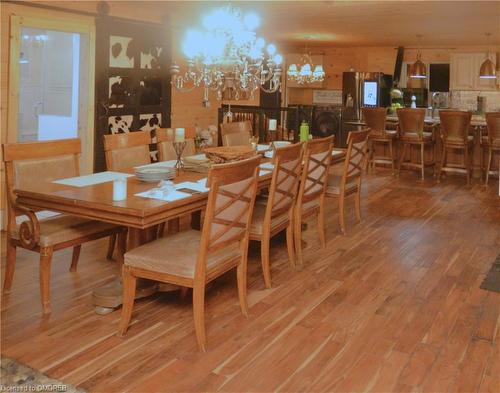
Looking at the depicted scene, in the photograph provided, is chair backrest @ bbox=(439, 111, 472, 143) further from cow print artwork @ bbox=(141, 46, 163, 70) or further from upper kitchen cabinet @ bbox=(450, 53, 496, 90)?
cow print artwork @ bbox=(141, 46, 163, 70)

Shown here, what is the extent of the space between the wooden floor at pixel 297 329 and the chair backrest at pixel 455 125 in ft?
11.3

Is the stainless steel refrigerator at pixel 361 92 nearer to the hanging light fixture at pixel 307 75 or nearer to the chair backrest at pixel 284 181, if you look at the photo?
the hanging light fixture at pixel 307 75

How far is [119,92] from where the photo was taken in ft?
20.5

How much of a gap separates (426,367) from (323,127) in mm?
9631

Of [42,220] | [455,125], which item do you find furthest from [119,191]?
[455,125]

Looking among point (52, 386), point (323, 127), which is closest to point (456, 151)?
point (323, 127)

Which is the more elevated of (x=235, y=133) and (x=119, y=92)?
(x=119, y=92)

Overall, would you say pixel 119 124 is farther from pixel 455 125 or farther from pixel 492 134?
pixel 492 134

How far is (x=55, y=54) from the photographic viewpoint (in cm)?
770

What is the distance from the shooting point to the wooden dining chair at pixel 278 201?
11.9 feet

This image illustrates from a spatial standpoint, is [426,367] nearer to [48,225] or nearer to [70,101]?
[48,225]

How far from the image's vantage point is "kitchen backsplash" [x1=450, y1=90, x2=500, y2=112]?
Answer: 1082 cm

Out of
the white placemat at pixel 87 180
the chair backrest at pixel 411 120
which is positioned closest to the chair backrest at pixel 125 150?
the white placemat at pixel 87 180

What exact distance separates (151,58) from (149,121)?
2.47ft
